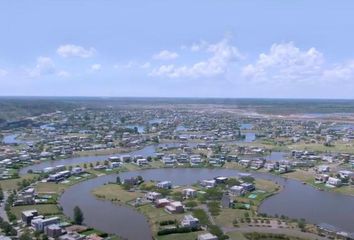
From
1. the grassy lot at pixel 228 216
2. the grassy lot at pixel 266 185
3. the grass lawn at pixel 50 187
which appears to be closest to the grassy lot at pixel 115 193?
the grass lawn at pixel 50 187

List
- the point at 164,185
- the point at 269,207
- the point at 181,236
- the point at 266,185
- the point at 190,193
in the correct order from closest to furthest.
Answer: the point at 181,236 → the point at 269,207 → the point at 190,193 → the point at 164,185 → the point at 266,185

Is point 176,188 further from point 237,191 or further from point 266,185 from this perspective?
point 266,185

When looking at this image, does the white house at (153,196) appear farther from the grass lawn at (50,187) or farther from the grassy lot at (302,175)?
the grassy lot at (302,175)

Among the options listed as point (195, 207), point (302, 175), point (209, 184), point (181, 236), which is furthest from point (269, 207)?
point (302, 175)

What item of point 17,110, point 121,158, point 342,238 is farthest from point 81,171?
point 17,110

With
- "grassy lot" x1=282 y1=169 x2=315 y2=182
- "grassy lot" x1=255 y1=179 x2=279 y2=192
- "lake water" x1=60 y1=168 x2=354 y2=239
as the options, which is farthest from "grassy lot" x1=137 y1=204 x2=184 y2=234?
"grassy lot" x1=282 y1=169 x2=315 y2=182

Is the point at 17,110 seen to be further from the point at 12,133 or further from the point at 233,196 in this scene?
the point at 233,196
